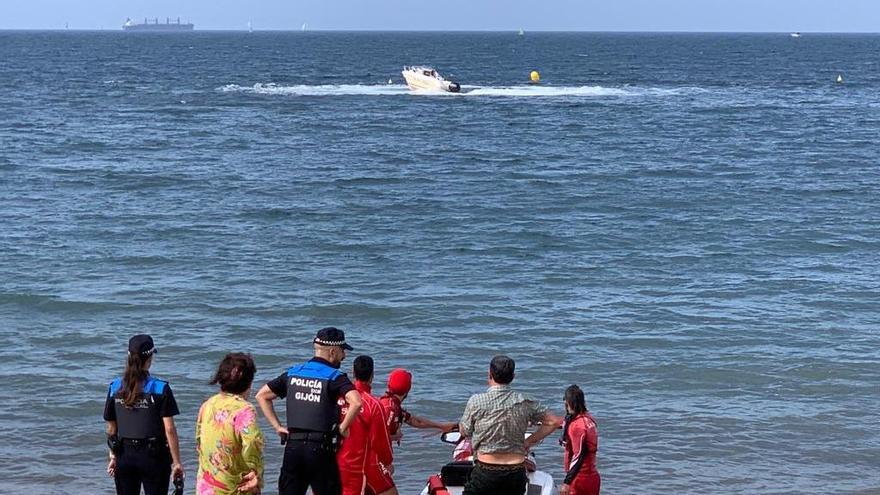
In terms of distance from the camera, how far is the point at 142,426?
25.7 feet

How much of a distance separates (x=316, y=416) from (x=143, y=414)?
1135mm

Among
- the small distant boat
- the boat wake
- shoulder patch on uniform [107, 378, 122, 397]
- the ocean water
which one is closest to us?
shoulder patch on uniform [107, 378, 122, 397]

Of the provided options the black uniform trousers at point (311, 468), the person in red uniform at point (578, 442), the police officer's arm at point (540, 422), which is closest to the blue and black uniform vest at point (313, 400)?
the black uniform trousers at point (311, 468)

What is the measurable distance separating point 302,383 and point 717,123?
5298cm

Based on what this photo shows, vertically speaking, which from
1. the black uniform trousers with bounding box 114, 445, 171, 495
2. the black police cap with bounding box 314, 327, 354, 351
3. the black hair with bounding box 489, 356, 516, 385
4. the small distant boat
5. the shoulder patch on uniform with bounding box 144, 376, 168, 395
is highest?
the black police cap with bounding box 314, 327, 354, 351

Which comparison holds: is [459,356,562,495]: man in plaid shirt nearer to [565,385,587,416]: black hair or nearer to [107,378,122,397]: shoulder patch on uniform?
[565,385,587,416]: black hair

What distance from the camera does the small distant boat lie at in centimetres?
7569

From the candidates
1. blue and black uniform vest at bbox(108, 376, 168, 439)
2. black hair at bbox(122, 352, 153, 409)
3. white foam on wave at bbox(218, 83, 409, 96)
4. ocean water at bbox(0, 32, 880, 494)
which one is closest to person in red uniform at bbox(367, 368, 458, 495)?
blue and black uniform vest at bbox(108, 376, 168, 439)

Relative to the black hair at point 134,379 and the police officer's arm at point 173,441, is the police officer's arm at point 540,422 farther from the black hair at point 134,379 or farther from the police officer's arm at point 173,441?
the black hair at point 134,379

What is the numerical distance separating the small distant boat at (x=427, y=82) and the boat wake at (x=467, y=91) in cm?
31

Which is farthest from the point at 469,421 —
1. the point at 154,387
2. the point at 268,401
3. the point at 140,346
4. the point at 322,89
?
the point at 322,89

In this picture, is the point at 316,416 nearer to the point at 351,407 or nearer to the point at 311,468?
the point at 351,407

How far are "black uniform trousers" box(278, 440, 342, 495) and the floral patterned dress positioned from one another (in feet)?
1.19

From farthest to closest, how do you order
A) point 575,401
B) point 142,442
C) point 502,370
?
point 575,401, point 142,442, point 502,370
